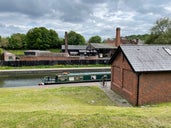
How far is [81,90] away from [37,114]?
35.2 feet

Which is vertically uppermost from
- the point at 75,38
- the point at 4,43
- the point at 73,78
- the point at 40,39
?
the point at 75,38

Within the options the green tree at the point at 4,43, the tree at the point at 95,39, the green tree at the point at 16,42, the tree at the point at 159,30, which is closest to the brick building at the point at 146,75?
the tree at the point at 159,30

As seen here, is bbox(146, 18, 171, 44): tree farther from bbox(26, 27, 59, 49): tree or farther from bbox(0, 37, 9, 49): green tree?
bbox(0, 37, 9, 49): green tree

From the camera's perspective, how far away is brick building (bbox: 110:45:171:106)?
13000 millimetres

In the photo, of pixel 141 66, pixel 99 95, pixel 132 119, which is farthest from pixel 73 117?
pixel 99 95

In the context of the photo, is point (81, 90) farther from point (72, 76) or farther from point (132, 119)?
point (132, 119)

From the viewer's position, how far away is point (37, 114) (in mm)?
6883

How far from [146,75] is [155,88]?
1.10 m

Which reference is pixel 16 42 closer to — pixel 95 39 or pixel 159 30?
pixel 95 39

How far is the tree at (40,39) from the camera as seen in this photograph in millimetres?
77812

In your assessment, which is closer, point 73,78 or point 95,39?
→ point 73,78

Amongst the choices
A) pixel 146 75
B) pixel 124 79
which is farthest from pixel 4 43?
pixel 146 75

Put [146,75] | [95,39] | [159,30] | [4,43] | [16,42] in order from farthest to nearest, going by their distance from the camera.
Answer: [95,39] → [16,42] → [4,43] → [159,30] → [146,75]

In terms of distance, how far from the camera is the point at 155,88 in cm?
1338
